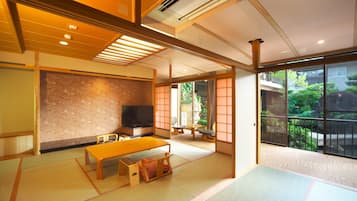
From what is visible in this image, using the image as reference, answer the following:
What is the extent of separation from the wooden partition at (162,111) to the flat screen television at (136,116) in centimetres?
36

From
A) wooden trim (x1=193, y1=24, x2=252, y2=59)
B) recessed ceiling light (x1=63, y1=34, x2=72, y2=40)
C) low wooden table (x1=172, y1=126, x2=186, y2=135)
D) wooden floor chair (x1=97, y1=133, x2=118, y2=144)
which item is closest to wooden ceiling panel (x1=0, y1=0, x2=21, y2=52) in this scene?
recessed ceiling light (x1=63, y1=34, x2=72, y2=40)

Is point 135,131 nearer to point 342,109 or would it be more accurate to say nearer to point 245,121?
point 245,121

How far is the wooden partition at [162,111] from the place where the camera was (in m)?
6.02

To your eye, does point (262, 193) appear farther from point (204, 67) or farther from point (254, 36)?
point (204, 67)

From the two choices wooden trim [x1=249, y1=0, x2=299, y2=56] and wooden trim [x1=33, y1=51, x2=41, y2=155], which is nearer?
wooden trim [x1=249, y1=0, x2=299, y2=56]

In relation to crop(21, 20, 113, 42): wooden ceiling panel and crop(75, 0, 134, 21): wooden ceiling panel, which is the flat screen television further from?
crop(75, 0, 134, 21): wooden ceiling panel

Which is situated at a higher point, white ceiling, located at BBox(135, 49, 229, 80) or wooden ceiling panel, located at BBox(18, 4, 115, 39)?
wooden ceiling panel, located at BBox(18, 4, 115, 39)

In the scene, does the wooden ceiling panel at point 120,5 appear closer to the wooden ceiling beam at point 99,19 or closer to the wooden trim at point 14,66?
the wooden ceiling beam at point 99,19

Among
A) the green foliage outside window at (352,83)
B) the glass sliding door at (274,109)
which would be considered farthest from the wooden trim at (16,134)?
the green foliage outside window at (352,83)

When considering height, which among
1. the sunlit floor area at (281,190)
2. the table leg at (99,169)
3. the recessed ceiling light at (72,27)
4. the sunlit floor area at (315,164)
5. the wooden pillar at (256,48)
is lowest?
the sunlit floor area at (281,190)

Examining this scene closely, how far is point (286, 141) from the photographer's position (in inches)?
189

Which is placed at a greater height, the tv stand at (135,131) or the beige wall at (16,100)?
the beige wall at (16,100)

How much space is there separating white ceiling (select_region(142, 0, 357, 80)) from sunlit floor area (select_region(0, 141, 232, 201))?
2688 millimetres

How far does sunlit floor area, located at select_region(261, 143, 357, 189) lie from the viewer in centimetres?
285
